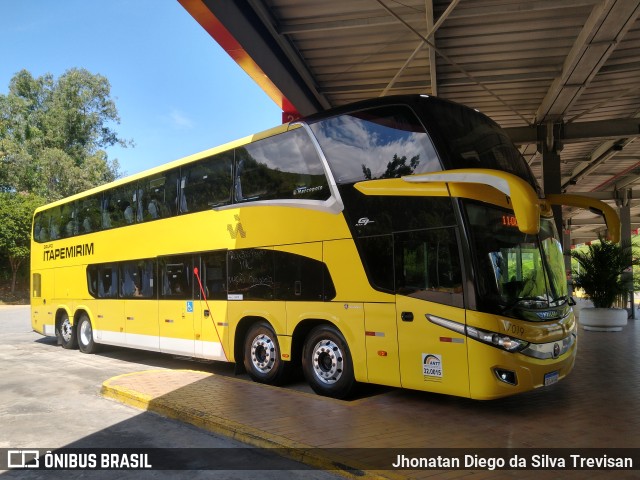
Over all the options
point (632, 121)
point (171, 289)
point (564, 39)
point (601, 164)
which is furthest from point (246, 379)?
point (601, 164)

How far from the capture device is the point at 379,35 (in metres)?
10.5

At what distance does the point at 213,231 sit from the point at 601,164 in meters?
17.8

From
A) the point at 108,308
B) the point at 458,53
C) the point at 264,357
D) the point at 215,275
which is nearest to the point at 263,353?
the point at 264,357

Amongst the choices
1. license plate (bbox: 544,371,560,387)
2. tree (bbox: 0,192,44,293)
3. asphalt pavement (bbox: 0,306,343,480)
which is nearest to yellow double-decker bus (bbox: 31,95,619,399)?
license plate (bbox: 544,371,560,387)

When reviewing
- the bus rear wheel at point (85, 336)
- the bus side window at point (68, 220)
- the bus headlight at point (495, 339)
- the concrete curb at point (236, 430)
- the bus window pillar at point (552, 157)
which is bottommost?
the concrete curb at point (236, 430)

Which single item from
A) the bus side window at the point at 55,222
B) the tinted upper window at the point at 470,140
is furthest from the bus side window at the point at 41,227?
the tinted upper window at the point at 470,140

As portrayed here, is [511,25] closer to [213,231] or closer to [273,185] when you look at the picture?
[273,185]

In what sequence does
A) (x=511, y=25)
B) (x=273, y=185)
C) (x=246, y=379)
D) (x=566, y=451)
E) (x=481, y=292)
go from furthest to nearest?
(x=511, y=25), (x=246, y=379), (x=273, y=185), (x=481, y=292), (x=566, y=451)

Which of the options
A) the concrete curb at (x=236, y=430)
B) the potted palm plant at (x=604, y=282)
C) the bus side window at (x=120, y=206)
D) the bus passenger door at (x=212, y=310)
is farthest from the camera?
the potted palm plant at (x=604, y=282)

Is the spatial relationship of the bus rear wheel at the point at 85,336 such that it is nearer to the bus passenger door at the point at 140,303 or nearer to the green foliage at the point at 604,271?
the bus passenger door at the point at 140,303

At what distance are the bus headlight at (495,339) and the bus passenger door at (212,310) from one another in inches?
186

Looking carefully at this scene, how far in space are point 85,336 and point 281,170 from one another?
829cm

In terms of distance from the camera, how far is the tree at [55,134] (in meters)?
42.6

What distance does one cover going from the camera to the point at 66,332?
47.6 feet
